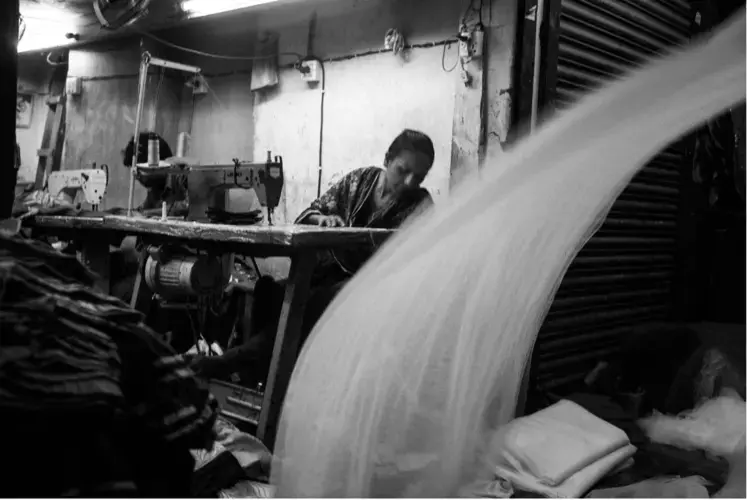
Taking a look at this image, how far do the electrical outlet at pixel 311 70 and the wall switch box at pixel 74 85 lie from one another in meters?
2.77

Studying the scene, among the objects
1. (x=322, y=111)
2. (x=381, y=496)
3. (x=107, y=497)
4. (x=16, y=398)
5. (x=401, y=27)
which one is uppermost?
(x=401, y=27)

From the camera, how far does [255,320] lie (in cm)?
321

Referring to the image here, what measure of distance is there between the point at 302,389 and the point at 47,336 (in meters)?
0.70

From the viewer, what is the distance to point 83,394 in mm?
853

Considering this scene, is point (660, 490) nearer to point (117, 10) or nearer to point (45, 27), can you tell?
point (117, 10)

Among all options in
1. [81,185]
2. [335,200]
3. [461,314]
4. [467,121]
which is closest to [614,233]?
[467,121]

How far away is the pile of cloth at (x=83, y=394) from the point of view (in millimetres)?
818

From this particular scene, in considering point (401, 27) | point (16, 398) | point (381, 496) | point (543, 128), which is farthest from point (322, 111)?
point (16, 398)

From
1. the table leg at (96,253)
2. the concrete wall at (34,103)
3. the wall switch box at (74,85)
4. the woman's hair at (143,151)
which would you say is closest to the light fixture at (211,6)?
the woman's hair at (143,151)

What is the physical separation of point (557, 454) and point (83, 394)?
4.00 feet

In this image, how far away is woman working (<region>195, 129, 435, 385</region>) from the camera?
9.30ft

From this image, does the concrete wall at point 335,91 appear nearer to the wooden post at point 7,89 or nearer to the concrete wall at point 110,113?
the concrete wall at point 110,113

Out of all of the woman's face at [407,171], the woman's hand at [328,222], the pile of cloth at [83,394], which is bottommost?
the pile of cloth at [83,394]

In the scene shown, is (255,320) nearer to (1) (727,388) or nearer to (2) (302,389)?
(2) (302,389)
